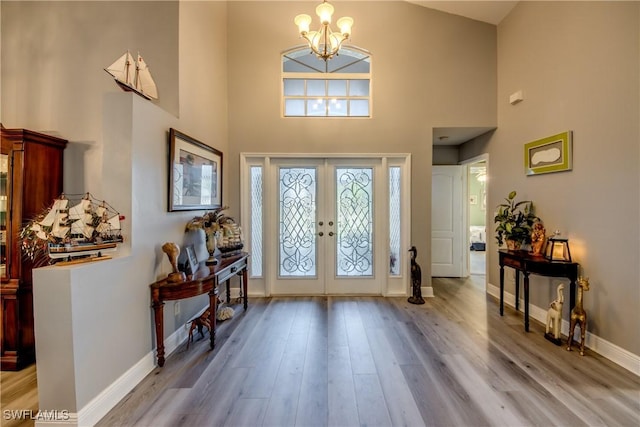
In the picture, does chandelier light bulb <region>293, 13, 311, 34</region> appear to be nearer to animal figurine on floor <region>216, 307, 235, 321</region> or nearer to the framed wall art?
the framed wall art

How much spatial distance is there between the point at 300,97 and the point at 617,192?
11.9ft

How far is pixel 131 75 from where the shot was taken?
218 cm

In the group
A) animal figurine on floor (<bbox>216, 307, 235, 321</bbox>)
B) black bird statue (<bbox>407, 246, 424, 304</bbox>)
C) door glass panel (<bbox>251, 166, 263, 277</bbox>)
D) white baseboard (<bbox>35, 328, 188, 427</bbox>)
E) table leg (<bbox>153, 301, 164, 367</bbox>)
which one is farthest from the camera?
door glass panel (<bbox>251, 166, 263, 277</bbox>)

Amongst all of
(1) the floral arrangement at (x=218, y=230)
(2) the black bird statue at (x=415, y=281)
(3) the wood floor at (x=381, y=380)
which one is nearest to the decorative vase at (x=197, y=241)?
(1) the floral arrangement at (x=218, y=230)

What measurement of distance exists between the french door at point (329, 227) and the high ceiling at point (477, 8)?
2.31 metres

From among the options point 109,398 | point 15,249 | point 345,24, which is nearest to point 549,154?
point 345,24

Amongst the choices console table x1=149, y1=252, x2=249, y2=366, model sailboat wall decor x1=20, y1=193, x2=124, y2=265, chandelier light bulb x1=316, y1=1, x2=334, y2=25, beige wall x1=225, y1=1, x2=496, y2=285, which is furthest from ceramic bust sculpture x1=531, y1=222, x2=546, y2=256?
model sailboat wall decor x1=20, y1=193, x2=124, y2=265

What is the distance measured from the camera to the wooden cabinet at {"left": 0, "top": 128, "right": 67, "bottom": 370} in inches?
86.9

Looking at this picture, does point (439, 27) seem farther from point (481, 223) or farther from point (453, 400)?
point (481, 223)

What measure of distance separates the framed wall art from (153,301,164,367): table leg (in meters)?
4.07

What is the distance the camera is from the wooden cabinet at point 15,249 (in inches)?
86.9

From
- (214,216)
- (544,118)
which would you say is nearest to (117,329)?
(214,216)

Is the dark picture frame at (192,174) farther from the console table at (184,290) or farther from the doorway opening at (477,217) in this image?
the doorway opening at (477,217)

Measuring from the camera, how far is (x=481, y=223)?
923 cm
